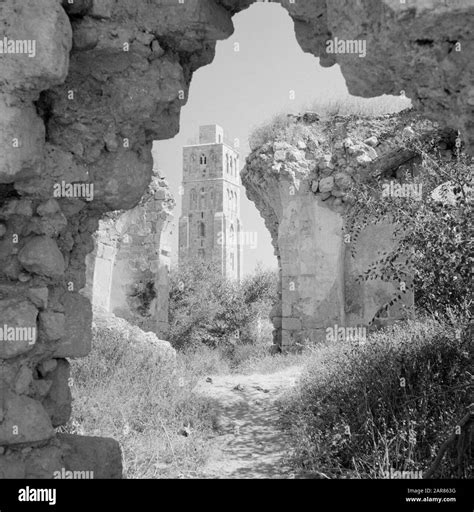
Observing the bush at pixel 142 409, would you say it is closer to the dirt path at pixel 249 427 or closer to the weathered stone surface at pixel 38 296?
the dirt path at pixel 249 427

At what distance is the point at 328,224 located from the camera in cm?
1059

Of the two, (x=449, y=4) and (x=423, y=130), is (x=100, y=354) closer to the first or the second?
(x=449, y=4)

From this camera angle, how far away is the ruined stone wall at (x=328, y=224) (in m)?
10.4

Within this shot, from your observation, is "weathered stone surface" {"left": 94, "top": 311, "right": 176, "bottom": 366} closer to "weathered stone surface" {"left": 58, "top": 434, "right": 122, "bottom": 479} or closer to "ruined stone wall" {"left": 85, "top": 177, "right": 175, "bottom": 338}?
"ruined stone wall" {"left": 85, "top": 177, "right": 175, "bottom": 338}

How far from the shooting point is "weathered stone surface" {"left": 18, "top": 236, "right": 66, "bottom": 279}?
3.08 m

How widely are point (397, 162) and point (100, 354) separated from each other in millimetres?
7063

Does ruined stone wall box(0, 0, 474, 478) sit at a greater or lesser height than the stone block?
lesser

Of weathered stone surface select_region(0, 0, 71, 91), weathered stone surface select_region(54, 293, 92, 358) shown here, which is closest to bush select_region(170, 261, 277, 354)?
weathered stone surface select_region(54, 293, 92, 358)

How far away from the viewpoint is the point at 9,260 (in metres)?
3.14

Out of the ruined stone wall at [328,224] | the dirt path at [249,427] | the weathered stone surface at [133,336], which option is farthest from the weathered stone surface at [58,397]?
the ruined stone wall at [328,224]

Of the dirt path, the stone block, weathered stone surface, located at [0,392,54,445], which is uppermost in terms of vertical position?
the stone block

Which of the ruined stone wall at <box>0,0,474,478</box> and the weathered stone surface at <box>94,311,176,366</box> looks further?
the weathered stone surface at <box>94,311,176,366</box>

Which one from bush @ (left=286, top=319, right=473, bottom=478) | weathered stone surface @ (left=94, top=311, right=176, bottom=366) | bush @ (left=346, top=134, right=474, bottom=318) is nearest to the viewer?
Result: bush @ (left=286, top=319, right=473, bottom=478)

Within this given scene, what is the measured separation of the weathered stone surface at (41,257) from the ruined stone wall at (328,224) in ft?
25.0
